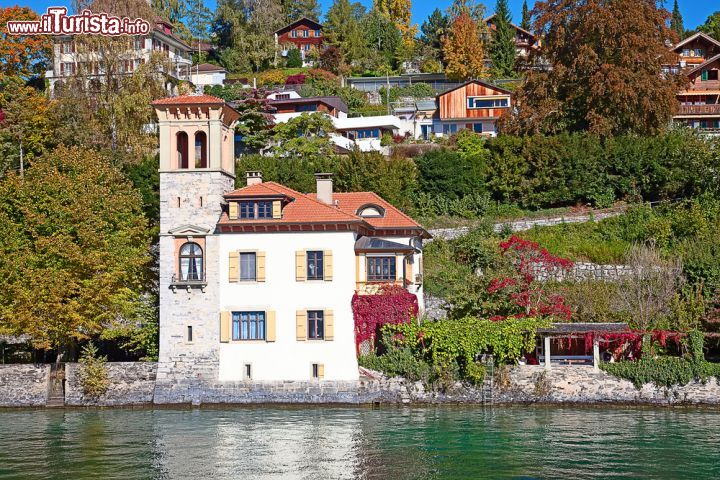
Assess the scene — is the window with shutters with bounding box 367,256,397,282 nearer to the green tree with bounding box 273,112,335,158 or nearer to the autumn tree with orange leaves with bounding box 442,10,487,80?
the green tree with bounding box 273,112,335,158

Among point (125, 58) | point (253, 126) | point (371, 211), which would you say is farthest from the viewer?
point (253, 126)

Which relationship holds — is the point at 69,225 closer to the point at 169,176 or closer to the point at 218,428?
the point at 169,176

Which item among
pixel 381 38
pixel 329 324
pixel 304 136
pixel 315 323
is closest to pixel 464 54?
pixel 381 38

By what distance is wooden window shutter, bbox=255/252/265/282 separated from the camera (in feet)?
123

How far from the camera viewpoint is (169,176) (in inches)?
1501

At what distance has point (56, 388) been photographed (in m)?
37.8

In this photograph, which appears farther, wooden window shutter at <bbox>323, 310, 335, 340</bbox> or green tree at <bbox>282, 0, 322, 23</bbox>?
green tree at <bbox>282, 0, 322, 23</bbox>

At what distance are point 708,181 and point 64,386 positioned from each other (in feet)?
103

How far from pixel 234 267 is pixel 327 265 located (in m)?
3.39

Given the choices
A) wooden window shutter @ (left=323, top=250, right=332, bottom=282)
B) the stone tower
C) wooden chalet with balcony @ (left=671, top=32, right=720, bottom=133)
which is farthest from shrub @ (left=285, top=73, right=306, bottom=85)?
wooden window shutter @ (left=323, top=250, right=332, bottom=282)

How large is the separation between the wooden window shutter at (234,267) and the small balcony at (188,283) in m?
0.96

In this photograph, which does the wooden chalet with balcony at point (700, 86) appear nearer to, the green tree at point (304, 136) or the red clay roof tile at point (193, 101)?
the green tree at point (304, 136)

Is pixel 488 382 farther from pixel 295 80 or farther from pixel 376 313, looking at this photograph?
pixel 295 80

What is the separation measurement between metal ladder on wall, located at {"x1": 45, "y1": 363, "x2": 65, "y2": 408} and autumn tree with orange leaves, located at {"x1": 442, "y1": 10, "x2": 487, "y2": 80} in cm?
6183
